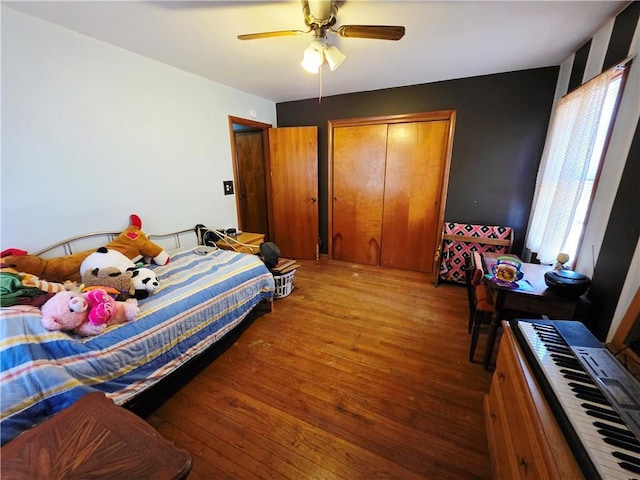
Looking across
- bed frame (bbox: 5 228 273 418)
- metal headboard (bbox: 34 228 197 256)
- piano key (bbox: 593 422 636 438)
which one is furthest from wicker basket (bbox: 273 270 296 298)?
piano key (bbox: 593 422 636 438)

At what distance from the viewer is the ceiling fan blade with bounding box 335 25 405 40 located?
4.59 ft

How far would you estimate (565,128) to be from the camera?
1924mm

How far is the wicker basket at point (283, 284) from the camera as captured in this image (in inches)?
105

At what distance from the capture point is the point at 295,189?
12.0 ft

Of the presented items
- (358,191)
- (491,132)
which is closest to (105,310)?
(358,191)

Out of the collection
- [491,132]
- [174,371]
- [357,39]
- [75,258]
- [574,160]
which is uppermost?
[357,39]

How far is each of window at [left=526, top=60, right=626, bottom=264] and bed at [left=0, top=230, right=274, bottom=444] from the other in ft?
7.84

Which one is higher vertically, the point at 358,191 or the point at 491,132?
the point at 491,132

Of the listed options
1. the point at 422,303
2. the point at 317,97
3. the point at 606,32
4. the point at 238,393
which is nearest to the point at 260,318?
the point at 238,393

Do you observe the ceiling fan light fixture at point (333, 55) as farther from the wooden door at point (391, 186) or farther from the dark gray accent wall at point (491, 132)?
the wooden door at point (391, 186)

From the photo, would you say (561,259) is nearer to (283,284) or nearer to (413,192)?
(413,192)

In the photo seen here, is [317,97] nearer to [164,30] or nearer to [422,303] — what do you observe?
[164,30]

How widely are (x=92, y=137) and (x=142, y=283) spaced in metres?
1.19

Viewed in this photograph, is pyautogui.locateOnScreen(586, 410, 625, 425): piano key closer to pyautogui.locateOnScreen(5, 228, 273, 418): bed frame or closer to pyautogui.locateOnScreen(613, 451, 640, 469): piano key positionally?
pyautogui.locateOnScreen(613, 451, 640, 469): piano key
